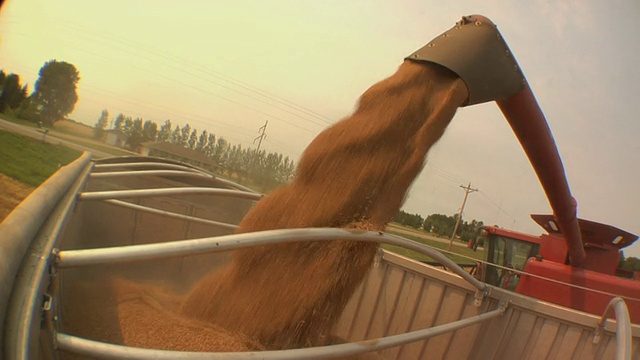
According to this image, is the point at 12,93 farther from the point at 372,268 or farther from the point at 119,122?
the point at 372,268

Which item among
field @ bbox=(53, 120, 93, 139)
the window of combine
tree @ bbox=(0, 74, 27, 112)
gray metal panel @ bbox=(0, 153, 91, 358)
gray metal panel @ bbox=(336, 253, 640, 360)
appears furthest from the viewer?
the window of combine

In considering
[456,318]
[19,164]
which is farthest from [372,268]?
[19,164]

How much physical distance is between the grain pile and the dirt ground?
18.8 inches

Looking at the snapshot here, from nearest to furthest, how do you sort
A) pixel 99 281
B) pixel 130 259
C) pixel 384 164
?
pixel 130 259, pixel 384 164, pixel 99 281

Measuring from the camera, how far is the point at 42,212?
135cm

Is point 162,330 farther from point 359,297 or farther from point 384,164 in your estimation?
point 359,297

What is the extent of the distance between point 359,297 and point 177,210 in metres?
1.72

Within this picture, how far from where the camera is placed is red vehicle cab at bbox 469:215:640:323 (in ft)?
11.0

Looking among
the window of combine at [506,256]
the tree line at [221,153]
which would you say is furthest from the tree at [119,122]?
the window of combine at [506,256]

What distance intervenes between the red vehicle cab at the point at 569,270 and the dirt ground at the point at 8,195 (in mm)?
2721

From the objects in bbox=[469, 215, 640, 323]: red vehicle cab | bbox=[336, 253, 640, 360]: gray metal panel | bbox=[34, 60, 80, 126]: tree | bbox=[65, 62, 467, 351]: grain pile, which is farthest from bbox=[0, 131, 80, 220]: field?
bbox=[469, 215, 640, 323]: red vehicle cab

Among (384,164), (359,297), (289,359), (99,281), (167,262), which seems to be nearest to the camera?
(289,359)

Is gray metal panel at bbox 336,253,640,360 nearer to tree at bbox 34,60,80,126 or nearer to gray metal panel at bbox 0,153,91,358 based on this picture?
gray metal panel at bbox 0,153,91,358

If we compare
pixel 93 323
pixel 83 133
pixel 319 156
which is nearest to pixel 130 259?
pixel 93 323
